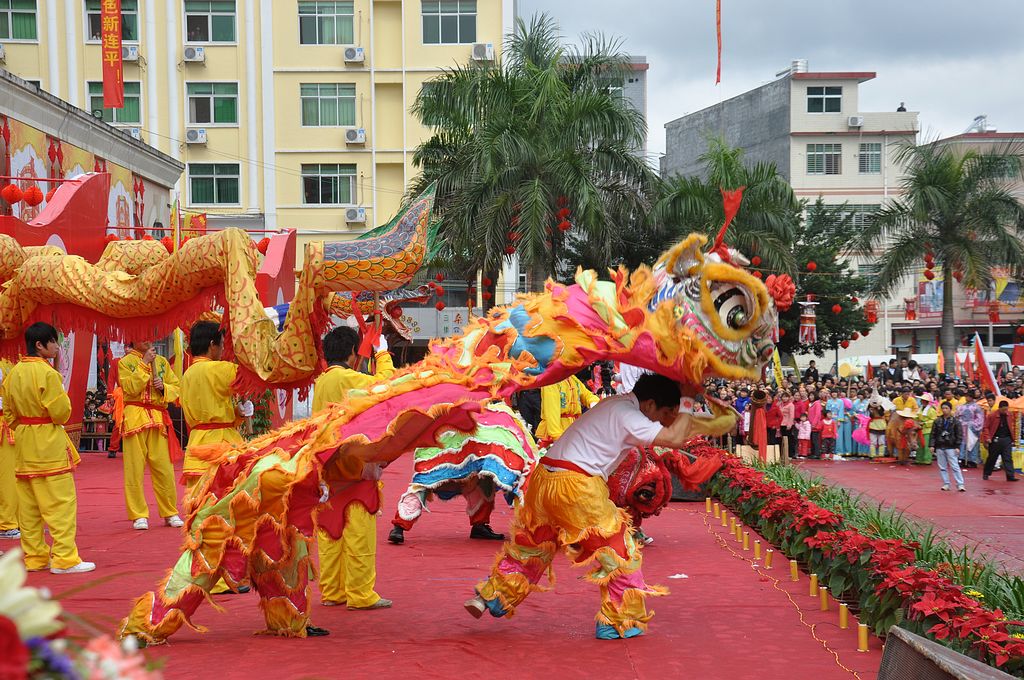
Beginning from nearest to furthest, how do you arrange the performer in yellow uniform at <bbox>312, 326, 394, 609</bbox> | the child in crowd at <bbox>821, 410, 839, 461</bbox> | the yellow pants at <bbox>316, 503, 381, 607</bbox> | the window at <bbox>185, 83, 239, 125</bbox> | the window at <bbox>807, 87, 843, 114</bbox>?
the performer in yellow uniform at <bbox>312, 326, 394, 609</bbox> < the yellow pants at <bbox>316, 503, 381, 607</bbox> < the child in crowd at <bbox>821, 410, 839, 461</bbox> < the window at <bbox>185, 83, 239, 125</bbox> < the window at <bbox>807, 87, 843, 114</bbox>

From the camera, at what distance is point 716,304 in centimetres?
586

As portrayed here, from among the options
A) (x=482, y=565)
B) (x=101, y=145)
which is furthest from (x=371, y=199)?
(x=482, y=565)

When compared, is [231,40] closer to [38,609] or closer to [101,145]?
[101,145]

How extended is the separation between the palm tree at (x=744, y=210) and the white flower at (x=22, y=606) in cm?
2177

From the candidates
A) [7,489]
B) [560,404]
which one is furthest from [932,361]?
[7,489]

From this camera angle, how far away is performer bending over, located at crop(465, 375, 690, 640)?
5.81m

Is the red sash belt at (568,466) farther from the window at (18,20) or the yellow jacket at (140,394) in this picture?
the window at (18,20)

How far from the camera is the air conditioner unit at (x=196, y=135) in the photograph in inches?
1202

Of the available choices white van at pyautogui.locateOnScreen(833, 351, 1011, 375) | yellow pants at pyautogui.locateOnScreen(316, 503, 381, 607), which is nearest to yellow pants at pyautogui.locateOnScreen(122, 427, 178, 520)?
yellow pants at pyautogui.locateOnScreen(316, 503, 381, 607)

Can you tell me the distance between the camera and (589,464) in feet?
19.3

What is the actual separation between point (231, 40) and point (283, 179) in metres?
4.40

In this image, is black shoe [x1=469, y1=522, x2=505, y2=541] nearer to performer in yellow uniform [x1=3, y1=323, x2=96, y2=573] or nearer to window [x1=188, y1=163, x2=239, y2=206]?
performer in yellow uniform [x1=3, y1=323, x2=96, y2=573]

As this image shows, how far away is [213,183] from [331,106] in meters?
4.24

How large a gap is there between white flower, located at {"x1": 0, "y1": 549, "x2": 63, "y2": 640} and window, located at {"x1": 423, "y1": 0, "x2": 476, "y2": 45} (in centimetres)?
3112
